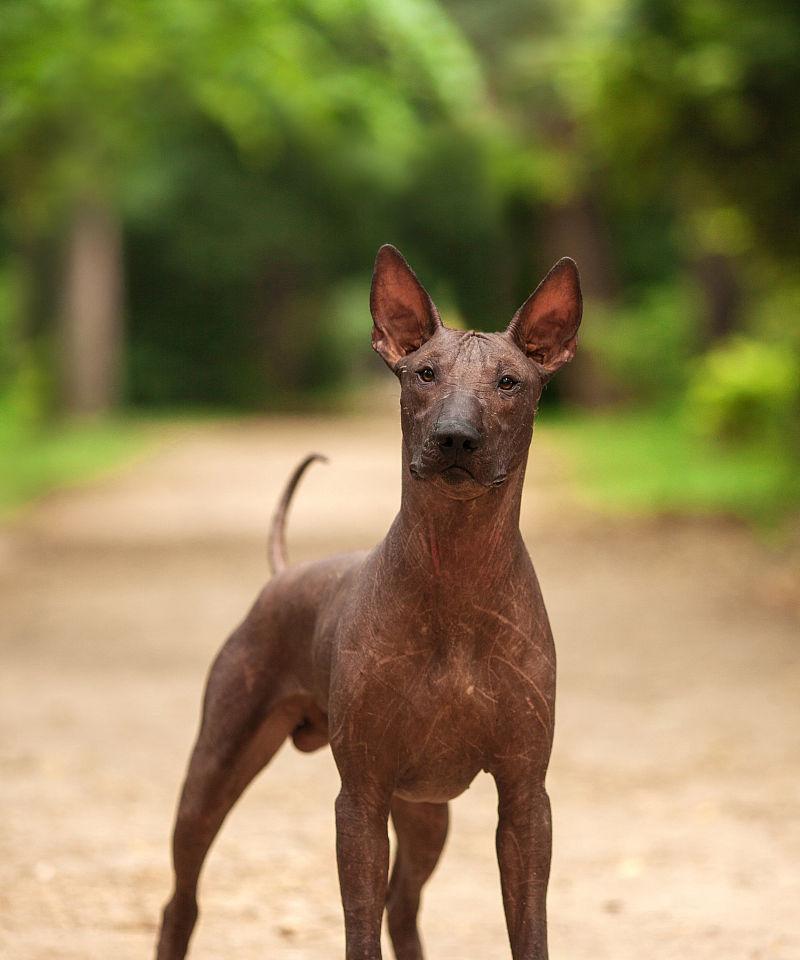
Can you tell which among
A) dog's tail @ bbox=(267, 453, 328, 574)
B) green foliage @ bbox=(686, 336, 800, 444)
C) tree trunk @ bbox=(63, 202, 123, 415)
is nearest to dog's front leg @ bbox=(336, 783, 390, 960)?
dog's tail @ bbox=(267, 453, 328, 574)

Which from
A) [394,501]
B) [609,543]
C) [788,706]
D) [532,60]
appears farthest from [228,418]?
[788,706]

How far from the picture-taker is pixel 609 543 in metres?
15.2

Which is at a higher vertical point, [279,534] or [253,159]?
[253,159]

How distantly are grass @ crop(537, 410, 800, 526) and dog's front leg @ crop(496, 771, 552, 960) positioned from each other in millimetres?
12629

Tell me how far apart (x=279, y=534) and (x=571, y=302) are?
1.53 metres

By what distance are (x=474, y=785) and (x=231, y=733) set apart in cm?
331

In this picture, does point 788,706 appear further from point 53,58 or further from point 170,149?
point 170,149

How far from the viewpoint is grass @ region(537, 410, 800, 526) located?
17562 mm

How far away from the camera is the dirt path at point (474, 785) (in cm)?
541

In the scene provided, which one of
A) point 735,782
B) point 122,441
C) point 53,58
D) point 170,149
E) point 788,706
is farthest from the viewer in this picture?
point 170,149

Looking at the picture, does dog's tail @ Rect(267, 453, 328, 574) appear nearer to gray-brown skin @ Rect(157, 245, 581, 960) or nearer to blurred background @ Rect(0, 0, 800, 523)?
gray-brown skin @ Rect(157, 245, 581, 960)

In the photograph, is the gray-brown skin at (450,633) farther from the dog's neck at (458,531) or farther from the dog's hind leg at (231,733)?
the dog's hind leg at (231,733)

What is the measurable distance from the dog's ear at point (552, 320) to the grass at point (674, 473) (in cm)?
1263

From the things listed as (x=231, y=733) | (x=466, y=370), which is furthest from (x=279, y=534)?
(x=466, y=370)
